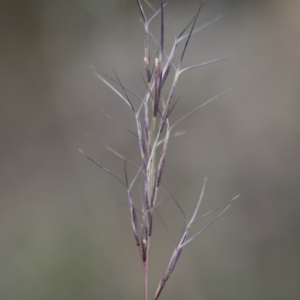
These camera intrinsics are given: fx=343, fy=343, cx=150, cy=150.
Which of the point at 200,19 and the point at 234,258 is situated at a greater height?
the point at 200,19

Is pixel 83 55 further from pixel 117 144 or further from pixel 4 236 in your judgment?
pixel 4 236

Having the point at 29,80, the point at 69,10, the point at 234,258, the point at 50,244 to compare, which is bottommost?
the point at 234,258

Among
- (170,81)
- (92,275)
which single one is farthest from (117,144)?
(92,275)

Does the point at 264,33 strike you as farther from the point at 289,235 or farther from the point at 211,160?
the point at 289,235

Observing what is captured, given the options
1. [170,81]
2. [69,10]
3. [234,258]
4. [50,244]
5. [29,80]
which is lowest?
[234,258]

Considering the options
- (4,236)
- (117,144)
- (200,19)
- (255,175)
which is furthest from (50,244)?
(200,19)

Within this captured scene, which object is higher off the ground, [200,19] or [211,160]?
[200,19]
